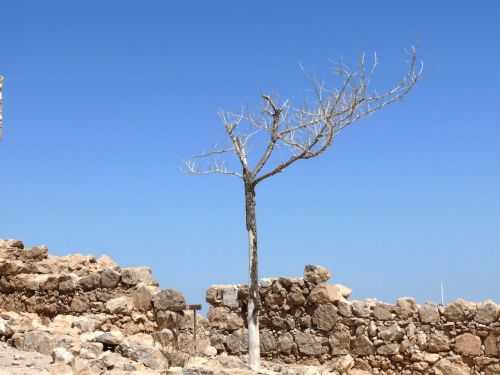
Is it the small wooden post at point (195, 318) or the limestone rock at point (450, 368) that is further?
the small wooden post at point (195, 318)

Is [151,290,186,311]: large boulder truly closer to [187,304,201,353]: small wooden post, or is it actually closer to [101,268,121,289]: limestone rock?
[187,304,201,353]: small wooden post

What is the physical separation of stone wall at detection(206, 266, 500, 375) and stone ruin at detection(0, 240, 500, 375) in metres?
0.02

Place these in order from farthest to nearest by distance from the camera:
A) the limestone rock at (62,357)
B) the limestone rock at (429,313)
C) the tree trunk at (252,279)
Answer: the tree trunk at (252,279) < the limestone rock at (429,313) < the limestone rock at (62,357)

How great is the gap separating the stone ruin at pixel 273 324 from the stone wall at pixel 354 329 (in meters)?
0.02

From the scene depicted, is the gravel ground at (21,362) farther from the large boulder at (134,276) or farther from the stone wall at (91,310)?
the large boulder at (134,276)

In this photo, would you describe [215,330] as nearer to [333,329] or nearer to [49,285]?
[333,329]

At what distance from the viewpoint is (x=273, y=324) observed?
→ 11.7m

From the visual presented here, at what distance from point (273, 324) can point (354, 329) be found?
1.50 meters

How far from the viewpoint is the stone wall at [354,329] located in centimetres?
1020

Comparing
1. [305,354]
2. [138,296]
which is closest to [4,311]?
[138,296]

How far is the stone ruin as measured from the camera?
10.1 meters

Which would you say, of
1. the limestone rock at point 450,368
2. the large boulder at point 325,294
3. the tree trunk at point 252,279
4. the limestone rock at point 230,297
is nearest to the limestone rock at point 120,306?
the limestone rock at point 230,297

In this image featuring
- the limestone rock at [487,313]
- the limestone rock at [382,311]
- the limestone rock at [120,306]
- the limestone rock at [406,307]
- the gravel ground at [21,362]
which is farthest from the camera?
the limestone rock at [120,306]

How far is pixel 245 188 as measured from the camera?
1126 centimetres
